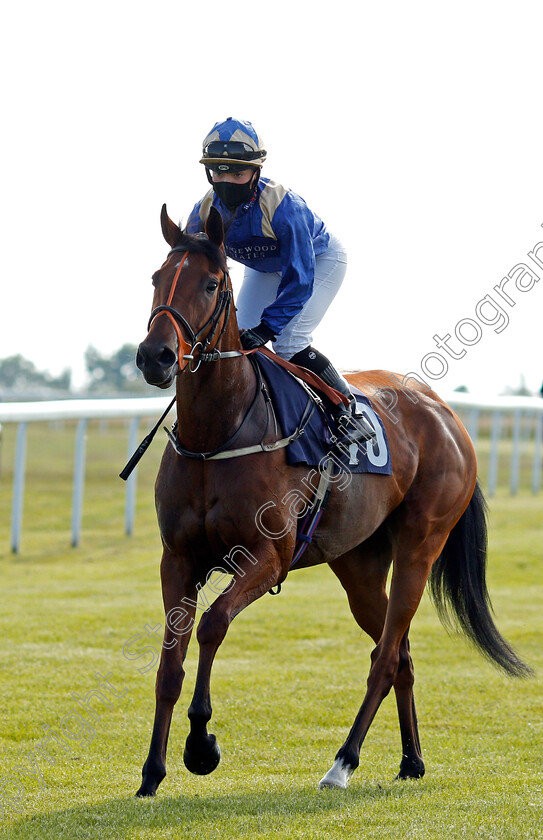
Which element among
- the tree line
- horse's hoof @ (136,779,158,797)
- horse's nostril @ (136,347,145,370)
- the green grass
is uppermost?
horse's nostril @ (136,347,145,370)

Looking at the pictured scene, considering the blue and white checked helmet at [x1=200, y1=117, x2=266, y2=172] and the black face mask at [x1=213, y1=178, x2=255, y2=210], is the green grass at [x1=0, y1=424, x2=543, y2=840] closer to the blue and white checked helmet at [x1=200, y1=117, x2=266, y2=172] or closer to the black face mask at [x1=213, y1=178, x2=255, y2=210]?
the black face mask at [x1=213, y1=178, x2=255, y2=210]

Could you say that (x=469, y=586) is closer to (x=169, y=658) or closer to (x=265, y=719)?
(x=265, y=719)

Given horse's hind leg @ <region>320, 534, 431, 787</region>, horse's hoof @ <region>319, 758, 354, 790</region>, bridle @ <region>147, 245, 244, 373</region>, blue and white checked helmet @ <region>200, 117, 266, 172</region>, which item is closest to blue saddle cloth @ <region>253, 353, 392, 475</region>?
bridle @ <region>147, 245, 244, 373</region>

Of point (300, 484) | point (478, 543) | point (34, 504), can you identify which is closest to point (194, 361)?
point (300, 484)

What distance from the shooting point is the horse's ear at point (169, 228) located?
3.78 m

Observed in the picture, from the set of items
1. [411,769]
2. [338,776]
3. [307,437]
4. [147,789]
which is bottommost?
[411,769]

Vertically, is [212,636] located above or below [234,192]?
below

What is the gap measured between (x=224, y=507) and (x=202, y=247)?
100 cm

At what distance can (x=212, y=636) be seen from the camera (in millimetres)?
3488

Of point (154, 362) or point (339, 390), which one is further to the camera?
point (339, 390)

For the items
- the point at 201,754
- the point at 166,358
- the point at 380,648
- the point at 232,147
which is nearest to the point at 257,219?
the point at 232,147

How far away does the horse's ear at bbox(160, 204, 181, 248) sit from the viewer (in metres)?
3.78

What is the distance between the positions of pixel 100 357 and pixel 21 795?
2690cm

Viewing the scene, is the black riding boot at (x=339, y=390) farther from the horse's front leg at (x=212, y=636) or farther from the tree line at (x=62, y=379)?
the tree line at (x=62, y=379)
